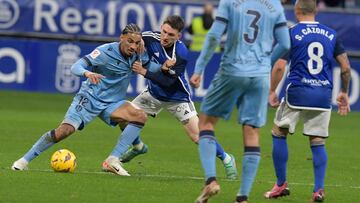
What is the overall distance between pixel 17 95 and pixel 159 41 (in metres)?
11.9

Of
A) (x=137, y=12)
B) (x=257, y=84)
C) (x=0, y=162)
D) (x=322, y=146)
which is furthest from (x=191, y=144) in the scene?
(x=137, y=12)

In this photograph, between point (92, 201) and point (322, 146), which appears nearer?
point (92, 201)

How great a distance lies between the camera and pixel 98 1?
87.8 ft

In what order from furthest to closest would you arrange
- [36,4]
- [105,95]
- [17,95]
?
[36,4] < [17,95] < [105,95]

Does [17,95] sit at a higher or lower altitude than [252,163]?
lower

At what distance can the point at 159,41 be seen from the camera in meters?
13.0

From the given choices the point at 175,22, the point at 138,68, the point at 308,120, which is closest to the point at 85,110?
the point at 138,68

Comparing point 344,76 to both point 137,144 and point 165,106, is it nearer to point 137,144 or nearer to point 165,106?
point 165,106

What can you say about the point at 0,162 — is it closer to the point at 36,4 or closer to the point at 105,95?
the point at 105,95

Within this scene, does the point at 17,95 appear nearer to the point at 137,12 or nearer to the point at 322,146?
the point at 137,12

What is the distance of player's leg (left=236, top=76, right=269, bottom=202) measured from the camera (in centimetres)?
1030

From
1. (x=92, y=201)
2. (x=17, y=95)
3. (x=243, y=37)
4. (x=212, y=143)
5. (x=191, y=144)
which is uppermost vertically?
(x=243, y=37)

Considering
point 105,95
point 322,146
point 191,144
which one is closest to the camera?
point 322,146

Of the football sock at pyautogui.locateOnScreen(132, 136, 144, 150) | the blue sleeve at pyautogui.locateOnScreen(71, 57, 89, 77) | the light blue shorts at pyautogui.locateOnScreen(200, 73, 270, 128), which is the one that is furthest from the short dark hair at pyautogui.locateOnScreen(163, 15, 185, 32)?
the light blue shorts at pyautogui.locateOnScreen(200, 73, 270, 128)
